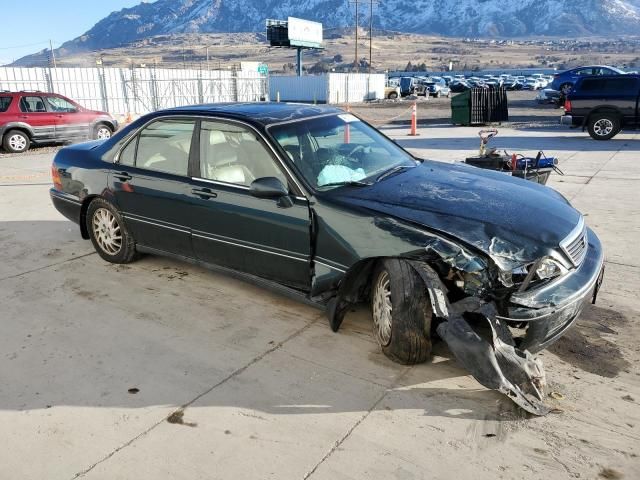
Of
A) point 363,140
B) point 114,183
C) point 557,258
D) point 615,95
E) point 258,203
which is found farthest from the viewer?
point 615,95

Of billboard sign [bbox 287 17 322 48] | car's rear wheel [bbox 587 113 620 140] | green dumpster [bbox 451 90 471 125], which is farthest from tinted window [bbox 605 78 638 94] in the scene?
billboard sign [bbox 287 17 322 48]

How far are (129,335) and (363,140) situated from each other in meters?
2.44

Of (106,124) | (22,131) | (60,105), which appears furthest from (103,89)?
(22,131)

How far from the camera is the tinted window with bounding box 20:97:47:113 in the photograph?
1490 centimetres

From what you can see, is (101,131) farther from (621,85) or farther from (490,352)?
(490,352)

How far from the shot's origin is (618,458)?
275 cm

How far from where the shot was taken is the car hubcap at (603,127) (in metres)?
15.4

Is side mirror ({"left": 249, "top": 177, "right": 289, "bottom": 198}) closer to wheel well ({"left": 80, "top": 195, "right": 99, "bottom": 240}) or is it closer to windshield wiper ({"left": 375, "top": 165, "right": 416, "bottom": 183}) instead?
windshield wiper ({"left": 375, "top": 165, "right": 416, "bottom": 183})

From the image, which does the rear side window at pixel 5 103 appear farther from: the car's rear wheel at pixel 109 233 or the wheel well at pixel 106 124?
the car's rear wheel at pixel 109 233

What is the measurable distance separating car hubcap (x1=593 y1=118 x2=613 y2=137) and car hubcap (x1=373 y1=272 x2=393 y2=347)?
1432cm

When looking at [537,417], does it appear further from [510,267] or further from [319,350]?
[319,350]

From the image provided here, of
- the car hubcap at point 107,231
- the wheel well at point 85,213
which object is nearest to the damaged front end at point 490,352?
the car hubcap at point 107,231

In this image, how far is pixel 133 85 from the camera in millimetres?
29891

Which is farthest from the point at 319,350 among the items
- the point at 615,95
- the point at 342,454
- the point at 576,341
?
the point at 615,95
